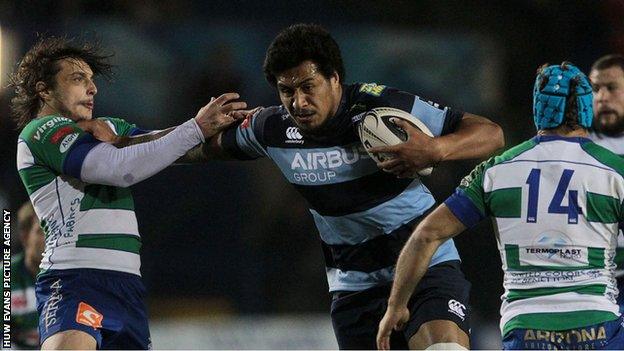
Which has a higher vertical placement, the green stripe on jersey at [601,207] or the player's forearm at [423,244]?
the green stripe on jersey at [601,207]

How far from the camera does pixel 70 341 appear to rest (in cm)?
393

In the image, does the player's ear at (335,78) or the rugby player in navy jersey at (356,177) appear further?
the player's ear at (335,78)

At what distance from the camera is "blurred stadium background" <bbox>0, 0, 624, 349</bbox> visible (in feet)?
24.0

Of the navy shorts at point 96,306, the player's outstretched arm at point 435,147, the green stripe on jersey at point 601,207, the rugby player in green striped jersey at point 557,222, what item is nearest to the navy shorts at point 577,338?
the rugby player in green striped jersey at point 557,222

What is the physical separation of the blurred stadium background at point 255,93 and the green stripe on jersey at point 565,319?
3.73m

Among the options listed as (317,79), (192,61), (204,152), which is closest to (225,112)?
(204,152)

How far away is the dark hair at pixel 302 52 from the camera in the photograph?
414 cm

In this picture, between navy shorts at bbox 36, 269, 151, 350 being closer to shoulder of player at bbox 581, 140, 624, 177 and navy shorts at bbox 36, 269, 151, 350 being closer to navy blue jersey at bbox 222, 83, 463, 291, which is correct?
navy blue jersey at bbox 222, 83, 463, 291

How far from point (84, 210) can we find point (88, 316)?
47 cm

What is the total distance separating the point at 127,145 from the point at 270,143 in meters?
0.71

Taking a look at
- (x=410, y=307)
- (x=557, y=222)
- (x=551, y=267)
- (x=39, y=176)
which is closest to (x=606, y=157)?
(x=557, y=222)

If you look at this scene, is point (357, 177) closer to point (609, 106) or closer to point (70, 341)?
point (70, 341)

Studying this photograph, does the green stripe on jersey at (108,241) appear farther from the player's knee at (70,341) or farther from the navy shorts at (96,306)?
the player's knee at (70,341)

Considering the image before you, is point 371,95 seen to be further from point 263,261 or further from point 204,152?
point 263,261
